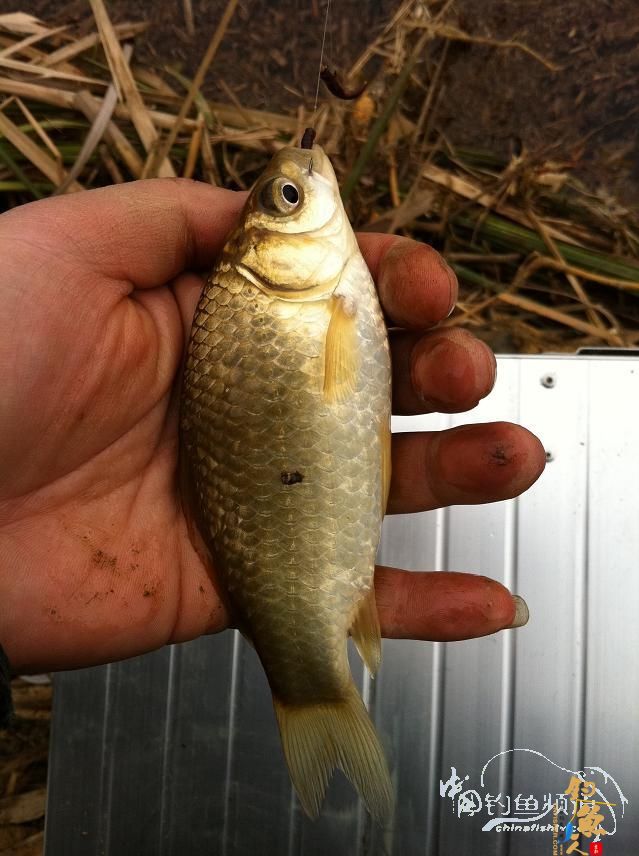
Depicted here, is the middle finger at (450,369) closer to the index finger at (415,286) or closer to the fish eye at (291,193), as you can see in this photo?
the index finger at (415,286)

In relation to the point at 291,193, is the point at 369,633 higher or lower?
lower

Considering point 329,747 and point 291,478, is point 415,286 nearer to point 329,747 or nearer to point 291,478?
point 291,478

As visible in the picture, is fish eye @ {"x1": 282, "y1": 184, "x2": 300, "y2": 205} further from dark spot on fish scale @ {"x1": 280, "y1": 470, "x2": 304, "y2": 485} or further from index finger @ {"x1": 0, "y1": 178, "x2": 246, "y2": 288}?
dark spot on fish scale @ {"x1": 280, "y1": 470, "x2": 304, "y2": 485}

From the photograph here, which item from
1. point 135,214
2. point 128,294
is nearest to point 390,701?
point 128,294

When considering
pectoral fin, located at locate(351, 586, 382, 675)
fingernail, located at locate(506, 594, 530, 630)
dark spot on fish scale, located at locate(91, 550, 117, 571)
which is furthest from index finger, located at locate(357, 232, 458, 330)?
dark spot on fish scale, located at locate(91, 550, 117, 571)

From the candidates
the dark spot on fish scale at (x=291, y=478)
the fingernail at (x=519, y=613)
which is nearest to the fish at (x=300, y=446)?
the dark spot on fish scale at (x=291, y=478)

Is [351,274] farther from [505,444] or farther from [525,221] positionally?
[525,221]

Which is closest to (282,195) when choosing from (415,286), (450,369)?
(415,286)
